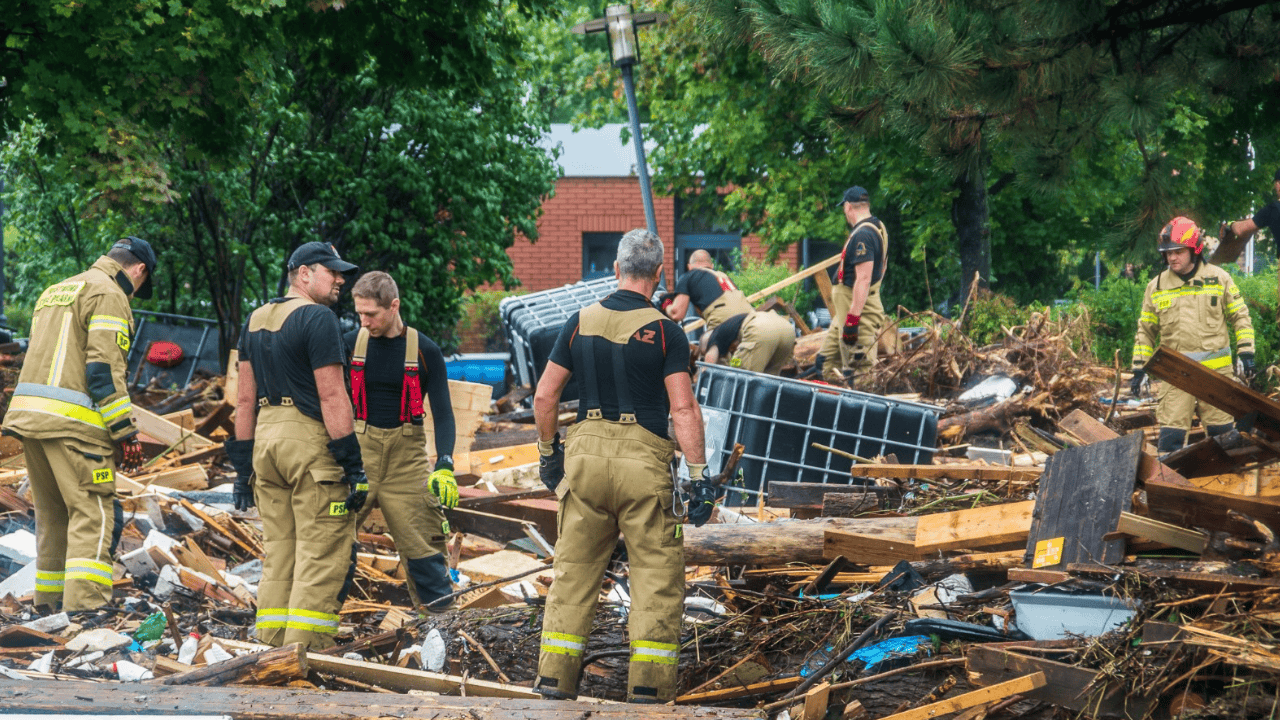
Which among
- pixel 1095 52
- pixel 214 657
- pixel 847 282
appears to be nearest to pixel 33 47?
pixel 214 657

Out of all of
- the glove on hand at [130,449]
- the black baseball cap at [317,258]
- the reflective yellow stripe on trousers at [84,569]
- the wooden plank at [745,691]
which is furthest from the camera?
the glove on hand at [130,449]

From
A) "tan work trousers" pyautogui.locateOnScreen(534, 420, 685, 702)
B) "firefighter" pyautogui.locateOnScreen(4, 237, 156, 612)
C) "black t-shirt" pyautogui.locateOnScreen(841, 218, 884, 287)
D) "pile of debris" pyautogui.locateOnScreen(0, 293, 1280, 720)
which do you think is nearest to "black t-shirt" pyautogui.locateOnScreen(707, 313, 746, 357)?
"black t-shirt" pyautogui.locateOnScreen(841, 218, 884, 287)

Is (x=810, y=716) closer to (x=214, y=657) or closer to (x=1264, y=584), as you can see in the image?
(x=1264, y=584)

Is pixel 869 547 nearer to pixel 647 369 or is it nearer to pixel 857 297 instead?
pixel 647 369

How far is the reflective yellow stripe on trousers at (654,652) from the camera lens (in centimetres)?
425

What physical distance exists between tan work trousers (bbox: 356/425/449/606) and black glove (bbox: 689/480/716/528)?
5.76 feet

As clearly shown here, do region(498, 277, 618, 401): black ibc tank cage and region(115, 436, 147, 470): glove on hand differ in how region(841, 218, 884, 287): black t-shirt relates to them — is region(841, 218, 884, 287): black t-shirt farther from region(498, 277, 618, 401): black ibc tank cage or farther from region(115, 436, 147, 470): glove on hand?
region(115, 436, 147, 470): glove on hand

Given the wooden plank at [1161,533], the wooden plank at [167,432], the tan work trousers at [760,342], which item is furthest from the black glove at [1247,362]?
the wooden plank at [167,432]

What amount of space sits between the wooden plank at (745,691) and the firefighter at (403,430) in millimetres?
1751

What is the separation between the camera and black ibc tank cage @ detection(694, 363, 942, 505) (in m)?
7.51

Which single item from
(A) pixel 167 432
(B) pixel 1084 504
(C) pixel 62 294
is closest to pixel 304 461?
(C) pixel 62 294

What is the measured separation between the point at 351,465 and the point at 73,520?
6.25 ft

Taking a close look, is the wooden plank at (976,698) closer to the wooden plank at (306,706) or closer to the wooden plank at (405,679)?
the wooden plank at (306,706)

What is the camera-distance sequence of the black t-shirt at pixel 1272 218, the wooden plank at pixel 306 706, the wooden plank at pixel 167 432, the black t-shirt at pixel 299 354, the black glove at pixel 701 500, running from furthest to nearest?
Answer: 1. the wooden plank at pixel 167 432
2. the black t-shirt at pixel 1272 218
3. the black t-shirt at pixel 299 354
4. the black glove at pixel 701 500
5. the wooden plank at pixel 306 706
